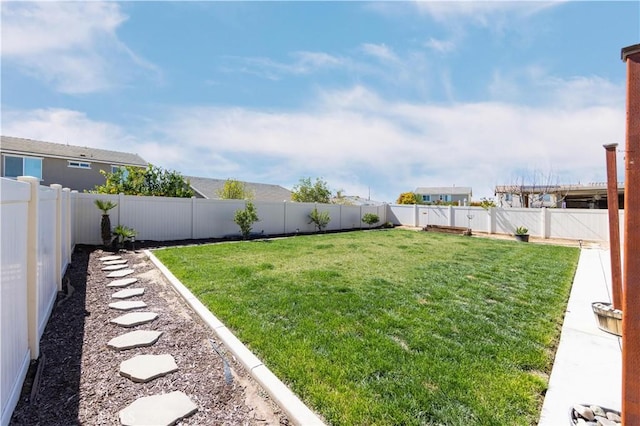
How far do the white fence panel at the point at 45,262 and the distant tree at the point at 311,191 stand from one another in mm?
21864

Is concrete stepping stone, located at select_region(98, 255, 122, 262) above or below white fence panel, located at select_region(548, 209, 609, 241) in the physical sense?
below

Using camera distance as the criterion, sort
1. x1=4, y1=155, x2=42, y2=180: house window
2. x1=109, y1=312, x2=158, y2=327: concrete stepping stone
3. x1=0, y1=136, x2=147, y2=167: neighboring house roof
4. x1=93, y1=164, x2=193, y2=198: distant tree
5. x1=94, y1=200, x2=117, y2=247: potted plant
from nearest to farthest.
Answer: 1. x1=109, y1=312, x2=158, y2=327: concrete stepping stone
2. x1=94, y1=200, x2=117, y2=247: potted plant
3. x1=93, y1=164, x2=193, y2=198: distant tree
4. x1=4, y1=155, x2=42, y2=180: house window
5. x1=0, y1=136, x2=147, y2=167: neighboring house roof

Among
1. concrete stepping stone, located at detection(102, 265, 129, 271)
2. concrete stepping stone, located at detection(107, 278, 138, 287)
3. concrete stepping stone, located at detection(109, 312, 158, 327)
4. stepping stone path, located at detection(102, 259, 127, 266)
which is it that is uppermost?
stepping stone path, located at detection(102, 259, 127, 266)

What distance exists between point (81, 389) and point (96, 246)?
27.6 ft

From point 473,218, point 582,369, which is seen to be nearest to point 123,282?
point 582,369

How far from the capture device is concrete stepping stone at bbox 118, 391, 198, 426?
6.44 ft

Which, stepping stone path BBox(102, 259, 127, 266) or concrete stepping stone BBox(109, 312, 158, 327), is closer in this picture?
concrete stepping stone BBox(109, 312, 158, 327)

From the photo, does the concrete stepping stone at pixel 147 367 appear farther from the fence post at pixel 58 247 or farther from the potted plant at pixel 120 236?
the potted plant at pixel 120 236

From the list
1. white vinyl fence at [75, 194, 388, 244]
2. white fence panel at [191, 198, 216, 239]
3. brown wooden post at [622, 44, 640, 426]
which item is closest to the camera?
brown wooden post at [622, 44, 640, 426]

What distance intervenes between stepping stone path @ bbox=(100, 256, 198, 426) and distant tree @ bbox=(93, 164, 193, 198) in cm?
1066

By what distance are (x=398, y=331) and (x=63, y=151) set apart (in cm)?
2187

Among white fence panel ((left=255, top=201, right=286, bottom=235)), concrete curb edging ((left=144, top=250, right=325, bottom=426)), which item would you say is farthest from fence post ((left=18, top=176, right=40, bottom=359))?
white fence panel ((left=255, top=201, right=286, bottom=235))

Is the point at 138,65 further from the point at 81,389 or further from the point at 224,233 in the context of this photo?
the point at 81,389

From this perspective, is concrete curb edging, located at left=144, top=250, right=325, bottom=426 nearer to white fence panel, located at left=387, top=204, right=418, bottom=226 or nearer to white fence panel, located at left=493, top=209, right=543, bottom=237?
white fence panel, located at left=493, top=209, right=543, bottom=237
